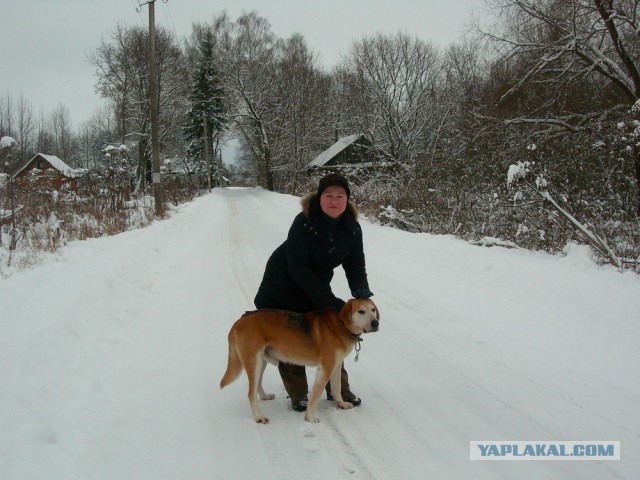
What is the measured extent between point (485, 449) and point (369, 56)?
1211 inches

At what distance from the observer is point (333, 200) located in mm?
3756

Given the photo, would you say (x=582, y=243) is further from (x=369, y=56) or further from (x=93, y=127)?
(x=93, y=127)

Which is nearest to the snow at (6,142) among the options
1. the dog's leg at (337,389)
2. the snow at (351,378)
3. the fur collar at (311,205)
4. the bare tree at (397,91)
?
the snow at (351,378)

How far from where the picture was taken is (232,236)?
1412cm

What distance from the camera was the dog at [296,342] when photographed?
138 inches

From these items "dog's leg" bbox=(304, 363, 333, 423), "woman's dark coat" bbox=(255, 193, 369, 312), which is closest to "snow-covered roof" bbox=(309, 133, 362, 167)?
"woman's dark coat" bbox=(255, 193, 369, 312)

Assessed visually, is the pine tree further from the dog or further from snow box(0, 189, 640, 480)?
the dog

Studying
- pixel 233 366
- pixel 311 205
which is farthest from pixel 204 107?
pixel 233 366

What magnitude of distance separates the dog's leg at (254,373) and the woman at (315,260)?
0.37 metres

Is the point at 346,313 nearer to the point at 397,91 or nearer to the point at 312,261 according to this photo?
the point at 312,261

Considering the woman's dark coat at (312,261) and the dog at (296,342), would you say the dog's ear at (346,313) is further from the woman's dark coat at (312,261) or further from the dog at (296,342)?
the woman's dark coat at (312,261)

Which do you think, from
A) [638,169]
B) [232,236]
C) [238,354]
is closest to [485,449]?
[238,354]

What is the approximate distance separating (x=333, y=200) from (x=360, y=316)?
40.9 inches

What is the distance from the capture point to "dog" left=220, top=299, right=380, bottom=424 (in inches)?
138
